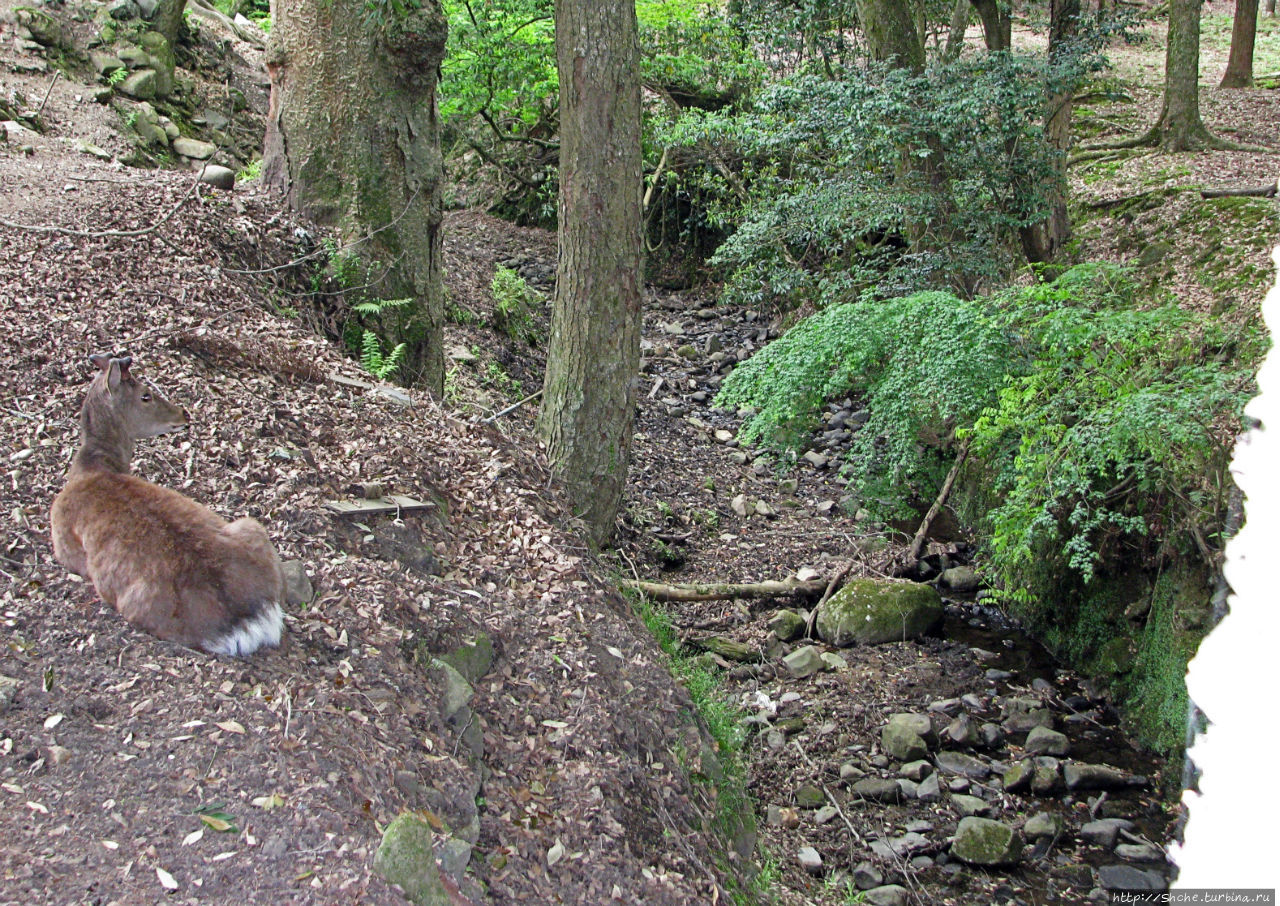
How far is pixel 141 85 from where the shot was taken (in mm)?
11328

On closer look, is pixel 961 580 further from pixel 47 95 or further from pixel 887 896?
pixel 47 95

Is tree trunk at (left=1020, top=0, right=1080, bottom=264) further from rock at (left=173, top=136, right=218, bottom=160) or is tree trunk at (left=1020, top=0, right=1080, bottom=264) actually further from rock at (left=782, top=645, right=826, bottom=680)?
rock at (left=173, top=136, right=218, bottom=160)

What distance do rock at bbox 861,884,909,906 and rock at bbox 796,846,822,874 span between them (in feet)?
0.98

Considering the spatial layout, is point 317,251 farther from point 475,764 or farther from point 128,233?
point 475,764

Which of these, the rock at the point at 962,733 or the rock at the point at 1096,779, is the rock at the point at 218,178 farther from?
the rock at the point at 1096,779

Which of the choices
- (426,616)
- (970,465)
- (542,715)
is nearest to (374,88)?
(426,616)

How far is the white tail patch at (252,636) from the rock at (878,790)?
13.0 ft

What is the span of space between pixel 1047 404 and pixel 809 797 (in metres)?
3.13

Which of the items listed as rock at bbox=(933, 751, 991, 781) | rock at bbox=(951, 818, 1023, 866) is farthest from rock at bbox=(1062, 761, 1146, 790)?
rock at bbox=(951, 818, 1023, 866)

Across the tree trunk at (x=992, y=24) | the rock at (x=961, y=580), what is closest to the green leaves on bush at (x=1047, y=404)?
the rock at (x=961, y=580)

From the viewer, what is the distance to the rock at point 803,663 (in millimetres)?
7312

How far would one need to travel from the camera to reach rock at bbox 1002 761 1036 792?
6.16 meters

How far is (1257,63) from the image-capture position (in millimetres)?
20797

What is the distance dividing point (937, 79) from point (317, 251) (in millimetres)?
6004
